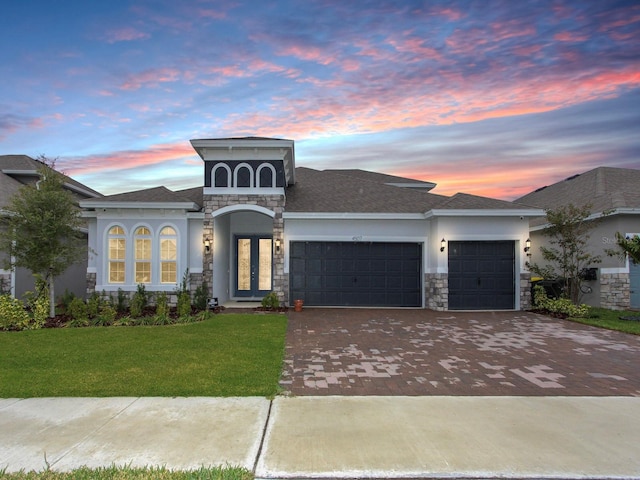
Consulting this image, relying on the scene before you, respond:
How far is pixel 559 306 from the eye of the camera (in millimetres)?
13602

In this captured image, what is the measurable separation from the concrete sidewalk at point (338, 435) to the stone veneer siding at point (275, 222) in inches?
377

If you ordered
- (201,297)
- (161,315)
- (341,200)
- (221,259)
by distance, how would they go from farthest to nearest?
(341,200) < (221,259) < (201,297) < (161,315)

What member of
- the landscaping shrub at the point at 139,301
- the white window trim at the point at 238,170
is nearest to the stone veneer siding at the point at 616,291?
the white window trim at the point at 238,170

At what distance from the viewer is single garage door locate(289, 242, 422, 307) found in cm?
1535

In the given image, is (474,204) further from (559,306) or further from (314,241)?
(314,241)

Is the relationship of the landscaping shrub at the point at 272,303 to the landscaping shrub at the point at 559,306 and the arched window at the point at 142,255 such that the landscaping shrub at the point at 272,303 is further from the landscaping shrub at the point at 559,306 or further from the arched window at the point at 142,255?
the landscaping shrub at the point at 559,306

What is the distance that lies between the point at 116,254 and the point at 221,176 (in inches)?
187

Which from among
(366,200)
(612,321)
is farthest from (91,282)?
(612,321)

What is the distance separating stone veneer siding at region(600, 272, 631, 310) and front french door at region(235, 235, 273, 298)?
1326 centimetres

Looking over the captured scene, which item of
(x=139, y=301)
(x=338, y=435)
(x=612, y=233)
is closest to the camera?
(x=338, y=435)

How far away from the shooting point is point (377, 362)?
24.1 feet

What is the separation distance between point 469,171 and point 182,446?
63.3 feet

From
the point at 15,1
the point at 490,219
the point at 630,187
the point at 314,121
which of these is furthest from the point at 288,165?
the point at 630,187

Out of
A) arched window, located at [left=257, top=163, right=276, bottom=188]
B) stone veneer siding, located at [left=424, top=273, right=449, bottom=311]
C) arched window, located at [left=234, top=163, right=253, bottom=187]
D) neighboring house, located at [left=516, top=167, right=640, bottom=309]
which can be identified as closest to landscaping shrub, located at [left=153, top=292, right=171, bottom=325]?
arched window, located at [left=234, top=163, right=253, bottom=187]
